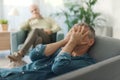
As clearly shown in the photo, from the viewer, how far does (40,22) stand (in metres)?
4.18

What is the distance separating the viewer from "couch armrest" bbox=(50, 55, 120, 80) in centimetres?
130

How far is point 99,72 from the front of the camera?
1485mm

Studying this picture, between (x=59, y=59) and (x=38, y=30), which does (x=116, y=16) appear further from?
(x=59, y=59)

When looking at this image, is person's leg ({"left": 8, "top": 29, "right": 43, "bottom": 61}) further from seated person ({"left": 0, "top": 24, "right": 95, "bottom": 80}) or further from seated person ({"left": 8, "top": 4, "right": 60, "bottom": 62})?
seated person ({"left": 0, "top": 24, "right": 95, "bottom": 80})

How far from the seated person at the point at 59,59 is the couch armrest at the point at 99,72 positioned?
0.48 ft

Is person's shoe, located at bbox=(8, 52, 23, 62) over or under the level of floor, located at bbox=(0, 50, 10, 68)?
over

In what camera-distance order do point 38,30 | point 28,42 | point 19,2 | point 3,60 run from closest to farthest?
point 28,42 → point 38,30 → point 3,60 → point 19,2

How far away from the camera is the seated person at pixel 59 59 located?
1512 millimetres

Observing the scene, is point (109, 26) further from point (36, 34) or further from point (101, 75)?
point (101, 75)

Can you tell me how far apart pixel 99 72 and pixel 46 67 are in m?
0.40

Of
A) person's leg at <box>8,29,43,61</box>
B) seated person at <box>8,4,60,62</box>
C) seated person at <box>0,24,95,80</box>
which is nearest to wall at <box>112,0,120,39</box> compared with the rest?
seated person at <box>8,4,60,62</box>

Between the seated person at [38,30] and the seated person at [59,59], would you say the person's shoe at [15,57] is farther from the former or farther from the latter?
A: the seated person at [59,59]

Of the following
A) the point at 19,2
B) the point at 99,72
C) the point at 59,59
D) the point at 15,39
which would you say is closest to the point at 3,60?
the point at 15,39

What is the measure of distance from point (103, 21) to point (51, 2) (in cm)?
125
